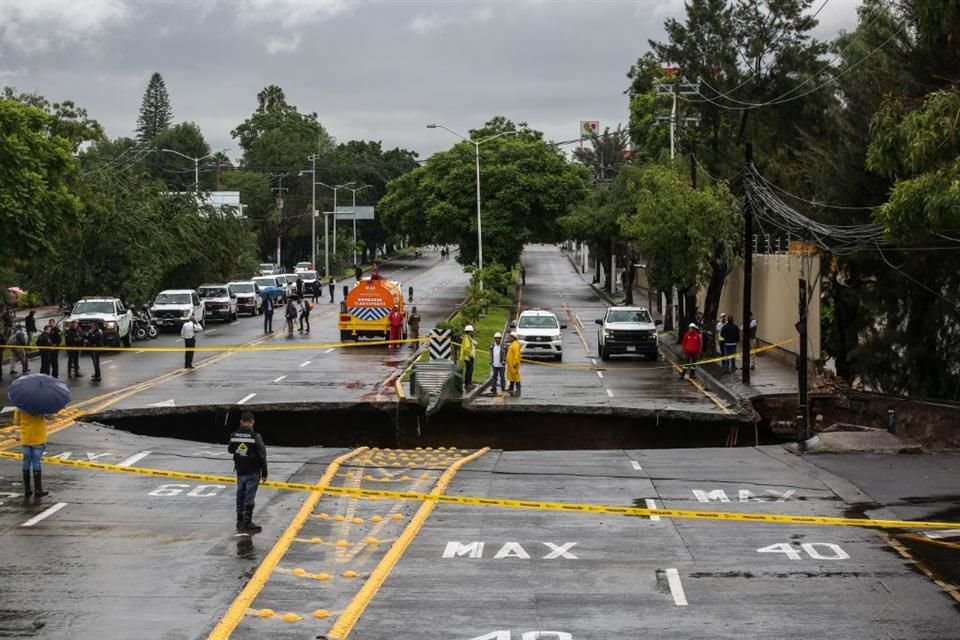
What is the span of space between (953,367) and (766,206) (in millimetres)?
7121

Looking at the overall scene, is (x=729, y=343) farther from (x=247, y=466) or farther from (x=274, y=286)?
(x=274, y=286)

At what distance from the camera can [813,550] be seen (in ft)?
56.6

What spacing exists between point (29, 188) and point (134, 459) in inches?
778

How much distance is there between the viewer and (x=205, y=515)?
64.6 feet

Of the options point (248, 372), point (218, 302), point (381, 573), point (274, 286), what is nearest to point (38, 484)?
point (381, 573)

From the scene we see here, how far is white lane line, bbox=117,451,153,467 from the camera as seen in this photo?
80.9 ft

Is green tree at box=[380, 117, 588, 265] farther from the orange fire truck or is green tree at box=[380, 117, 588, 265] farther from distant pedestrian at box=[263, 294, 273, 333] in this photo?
the orange fire truck

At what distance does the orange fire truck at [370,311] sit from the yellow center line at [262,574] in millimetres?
29366

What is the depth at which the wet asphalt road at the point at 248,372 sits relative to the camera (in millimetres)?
35562

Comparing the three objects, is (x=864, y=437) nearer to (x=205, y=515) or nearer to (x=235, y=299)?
(x=205, y=515)

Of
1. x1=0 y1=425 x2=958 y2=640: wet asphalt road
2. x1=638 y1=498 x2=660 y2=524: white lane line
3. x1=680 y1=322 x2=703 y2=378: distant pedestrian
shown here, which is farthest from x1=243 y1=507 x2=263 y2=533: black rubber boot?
x1=680 y1=322 x2=703 y2=378: distant pedestrian

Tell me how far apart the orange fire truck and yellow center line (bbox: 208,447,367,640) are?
29.4 m

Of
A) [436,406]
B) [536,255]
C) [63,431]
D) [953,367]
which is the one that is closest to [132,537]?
[63,431]

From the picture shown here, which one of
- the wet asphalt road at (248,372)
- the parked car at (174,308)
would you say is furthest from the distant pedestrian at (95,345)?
the parked car at (174,308)
